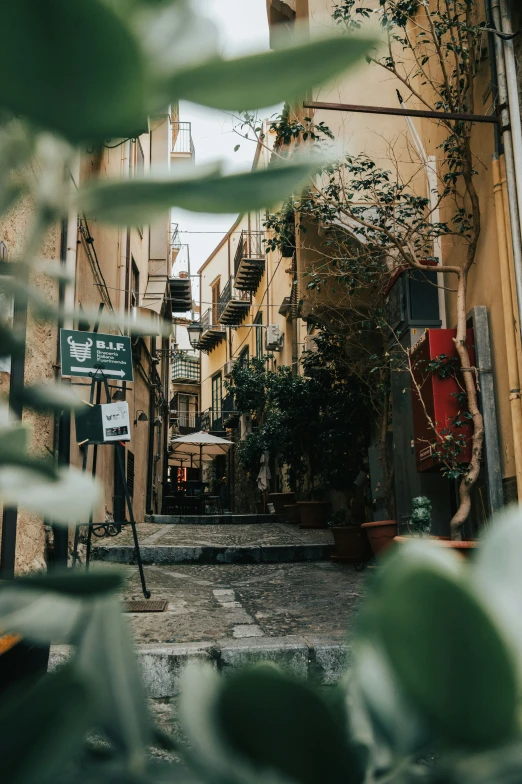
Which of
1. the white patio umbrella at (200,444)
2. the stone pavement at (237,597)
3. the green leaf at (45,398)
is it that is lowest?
the stone pavement at (237,597)

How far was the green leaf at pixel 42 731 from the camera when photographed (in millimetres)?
141

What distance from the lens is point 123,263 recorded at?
375 inches

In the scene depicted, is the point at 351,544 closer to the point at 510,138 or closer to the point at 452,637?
the point at 510,138

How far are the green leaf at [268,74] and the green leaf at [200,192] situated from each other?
17mm

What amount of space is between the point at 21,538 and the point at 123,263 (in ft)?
19.1

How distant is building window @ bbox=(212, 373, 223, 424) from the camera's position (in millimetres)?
25234

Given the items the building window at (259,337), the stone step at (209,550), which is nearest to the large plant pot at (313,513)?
the stone step at (209,550)

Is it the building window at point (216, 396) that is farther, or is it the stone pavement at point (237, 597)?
the building window at point (216, 396)

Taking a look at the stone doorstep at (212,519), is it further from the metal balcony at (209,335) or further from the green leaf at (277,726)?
the metal balcony at (209,335)

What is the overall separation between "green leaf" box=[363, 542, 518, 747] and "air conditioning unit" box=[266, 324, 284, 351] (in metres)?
14.5

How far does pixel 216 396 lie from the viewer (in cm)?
2639

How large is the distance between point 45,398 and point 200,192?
92 mm

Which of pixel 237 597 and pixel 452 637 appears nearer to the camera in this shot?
pixel 452 637

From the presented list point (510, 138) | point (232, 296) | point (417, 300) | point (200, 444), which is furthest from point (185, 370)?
point (510, 138)
